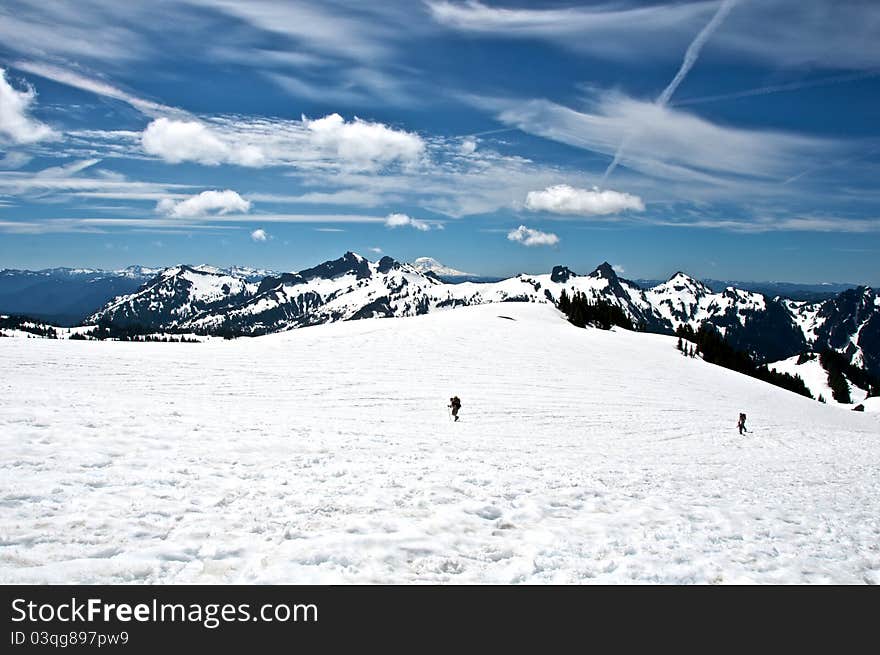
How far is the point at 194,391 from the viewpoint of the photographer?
24.0 m

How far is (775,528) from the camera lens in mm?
12641

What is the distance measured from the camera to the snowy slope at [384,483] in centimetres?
880

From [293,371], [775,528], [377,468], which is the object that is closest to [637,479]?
[775,528]

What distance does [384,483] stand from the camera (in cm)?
1330

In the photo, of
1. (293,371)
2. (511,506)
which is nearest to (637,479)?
(511,506)

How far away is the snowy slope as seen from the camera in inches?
347
